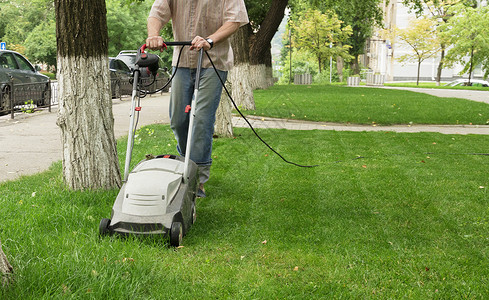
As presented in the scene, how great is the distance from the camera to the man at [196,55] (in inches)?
188

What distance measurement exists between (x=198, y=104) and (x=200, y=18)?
76cm

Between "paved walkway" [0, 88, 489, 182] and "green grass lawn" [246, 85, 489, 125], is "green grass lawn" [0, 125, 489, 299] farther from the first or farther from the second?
"green grass lawn" [246, 85, 489, 125]

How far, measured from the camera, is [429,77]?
202 ft

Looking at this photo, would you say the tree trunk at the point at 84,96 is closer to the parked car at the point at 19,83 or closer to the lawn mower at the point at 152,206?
the lawn mower at the point at 152,206

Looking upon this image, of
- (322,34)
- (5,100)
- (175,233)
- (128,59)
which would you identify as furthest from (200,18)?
(322,34)

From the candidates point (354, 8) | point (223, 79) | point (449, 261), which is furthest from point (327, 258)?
point (354, 8)

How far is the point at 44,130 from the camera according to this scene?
1092 cm

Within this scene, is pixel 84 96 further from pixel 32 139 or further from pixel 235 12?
pixel 32 139

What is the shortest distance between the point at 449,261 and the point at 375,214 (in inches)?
46.1

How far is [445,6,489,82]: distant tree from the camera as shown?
39.3 m

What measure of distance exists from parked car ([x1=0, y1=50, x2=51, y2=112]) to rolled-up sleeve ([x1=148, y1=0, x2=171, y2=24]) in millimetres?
9202

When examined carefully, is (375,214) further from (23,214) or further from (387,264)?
(23,214)

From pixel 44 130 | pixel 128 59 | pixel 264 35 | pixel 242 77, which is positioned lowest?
pixel 44 130

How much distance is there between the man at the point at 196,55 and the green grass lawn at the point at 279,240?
2.35ft
